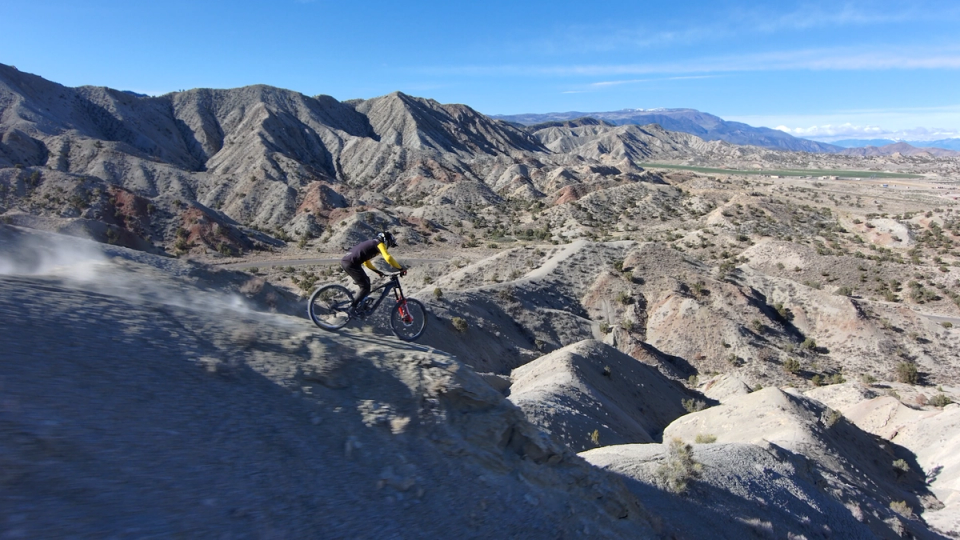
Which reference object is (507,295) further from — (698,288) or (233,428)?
(233,428)

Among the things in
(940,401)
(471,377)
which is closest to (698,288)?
(940,401)

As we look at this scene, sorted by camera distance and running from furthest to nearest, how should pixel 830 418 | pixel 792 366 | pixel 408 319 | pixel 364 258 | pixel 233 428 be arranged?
pixel 792 366 < pixel 830 418 < pixel 408 319 < pixel 364 258 < pixel 233 428

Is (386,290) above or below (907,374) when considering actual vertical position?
above

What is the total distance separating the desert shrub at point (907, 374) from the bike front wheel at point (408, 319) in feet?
91.7

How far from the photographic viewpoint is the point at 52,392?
500 cm

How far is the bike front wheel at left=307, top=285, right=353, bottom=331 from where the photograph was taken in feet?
29.6

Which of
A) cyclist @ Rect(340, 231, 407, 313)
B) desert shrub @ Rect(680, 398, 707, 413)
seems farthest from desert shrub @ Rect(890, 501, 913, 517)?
cyclist @ Rect(340, 231, 407, 313)

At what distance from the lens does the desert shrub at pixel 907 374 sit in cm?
2650

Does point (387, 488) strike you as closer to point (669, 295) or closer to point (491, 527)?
point (491, 527)

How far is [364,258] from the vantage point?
8.86 meters

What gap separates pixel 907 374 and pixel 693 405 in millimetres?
12229

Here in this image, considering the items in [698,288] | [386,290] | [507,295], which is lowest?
[698,288]

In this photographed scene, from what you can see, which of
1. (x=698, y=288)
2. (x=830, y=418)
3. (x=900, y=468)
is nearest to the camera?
(x=900, y=468)

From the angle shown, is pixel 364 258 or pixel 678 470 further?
pixel 678 470
